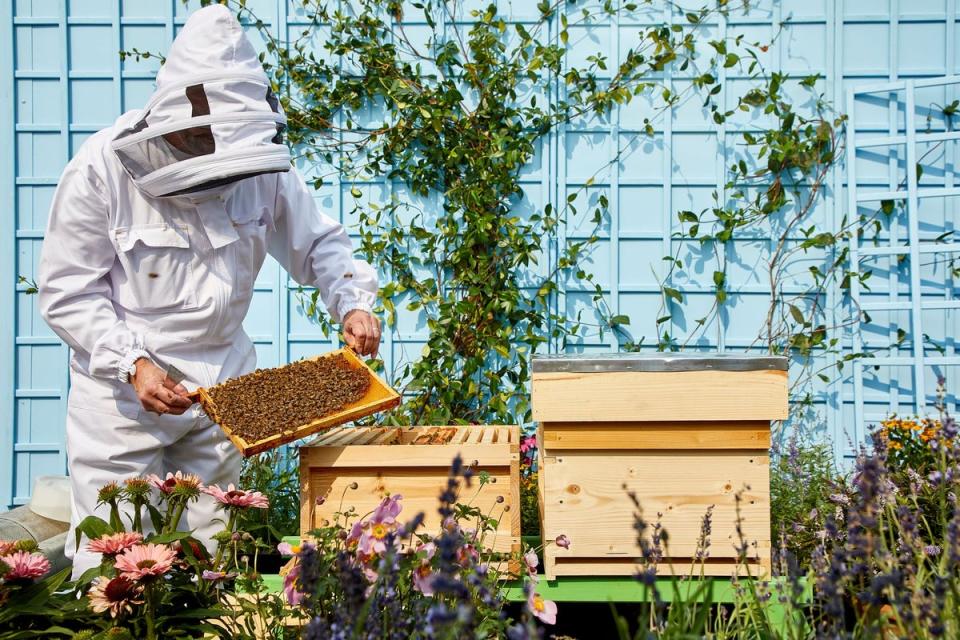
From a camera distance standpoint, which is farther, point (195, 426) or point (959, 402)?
point (959, 402)

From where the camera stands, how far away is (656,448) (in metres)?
2.44

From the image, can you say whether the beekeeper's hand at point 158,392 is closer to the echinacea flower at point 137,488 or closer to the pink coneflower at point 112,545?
the echinacea flower at point 137,488

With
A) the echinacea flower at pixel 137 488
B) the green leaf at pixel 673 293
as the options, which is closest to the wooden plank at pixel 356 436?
the echinacea flower at pixel 137 488

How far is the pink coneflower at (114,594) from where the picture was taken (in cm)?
146

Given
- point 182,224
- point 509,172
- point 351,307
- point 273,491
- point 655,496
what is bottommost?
point 273,491

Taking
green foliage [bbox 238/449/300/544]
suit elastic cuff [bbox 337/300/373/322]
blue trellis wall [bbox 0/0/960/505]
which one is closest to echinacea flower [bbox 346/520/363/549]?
suit elastic cuff [bbox 337/300/373/322]

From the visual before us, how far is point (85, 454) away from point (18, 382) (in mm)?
2248

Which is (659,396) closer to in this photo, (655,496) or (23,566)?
(655,496)

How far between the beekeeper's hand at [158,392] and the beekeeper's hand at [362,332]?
0.55 metres

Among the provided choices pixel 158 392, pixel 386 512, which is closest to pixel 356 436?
pixel 158 392

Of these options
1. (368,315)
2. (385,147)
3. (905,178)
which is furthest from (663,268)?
(368,315)

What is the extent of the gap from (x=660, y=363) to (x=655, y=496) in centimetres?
38

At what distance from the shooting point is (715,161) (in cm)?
437

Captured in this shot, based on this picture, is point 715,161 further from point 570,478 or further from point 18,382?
point 18,382
